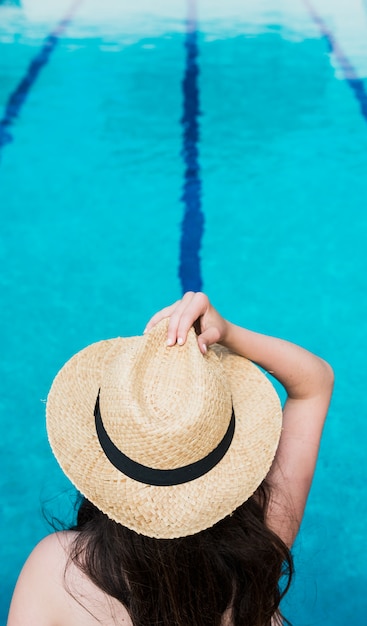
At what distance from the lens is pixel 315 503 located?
230cm

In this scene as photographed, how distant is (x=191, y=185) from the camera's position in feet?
11.5

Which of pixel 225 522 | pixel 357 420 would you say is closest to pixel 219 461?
pixel 225 522

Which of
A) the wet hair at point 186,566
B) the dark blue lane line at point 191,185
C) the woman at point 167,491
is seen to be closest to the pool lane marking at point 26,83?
the dark blue lane line at point 191,185

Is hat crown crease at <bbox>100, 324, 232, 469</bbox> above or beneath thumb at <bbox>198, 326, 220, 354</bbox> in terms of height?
beneath

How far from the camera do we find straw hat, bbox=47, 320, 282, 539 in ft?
3.17

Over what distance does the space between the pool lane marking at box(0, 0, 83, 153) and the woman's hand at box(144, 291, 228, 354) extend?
9.46 ft

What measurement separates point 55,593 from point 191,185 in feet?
8.78

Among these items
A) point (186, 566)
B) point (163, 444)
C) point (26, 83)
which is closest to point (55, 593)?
point (186, 566)

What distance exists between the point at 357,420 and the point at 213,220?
1227 mm

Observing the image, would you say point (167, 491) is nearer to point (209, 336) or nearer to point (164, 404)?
point (164, 404)

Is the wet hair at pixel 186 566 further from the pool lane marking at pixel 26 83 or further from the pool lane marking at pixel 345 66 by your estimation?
the pool lane marking at pixel 345 66

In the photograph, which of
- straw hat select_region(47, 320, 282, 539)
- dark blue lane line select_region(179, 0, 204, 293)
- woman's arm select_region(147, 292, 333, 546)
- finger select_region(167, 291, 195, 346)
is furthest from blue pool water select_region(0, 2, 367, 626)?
finger select_region(167, 291, 195, 346)

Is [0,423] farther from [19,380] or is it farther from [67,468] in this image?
[67,468]

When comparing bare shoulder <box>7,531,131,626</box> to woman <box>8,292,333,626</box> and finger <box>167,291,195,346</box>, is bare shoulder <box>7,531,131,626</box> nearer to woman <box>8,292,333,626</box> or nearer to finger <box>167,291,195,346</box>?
woman <box>8,292,333,626</box>
